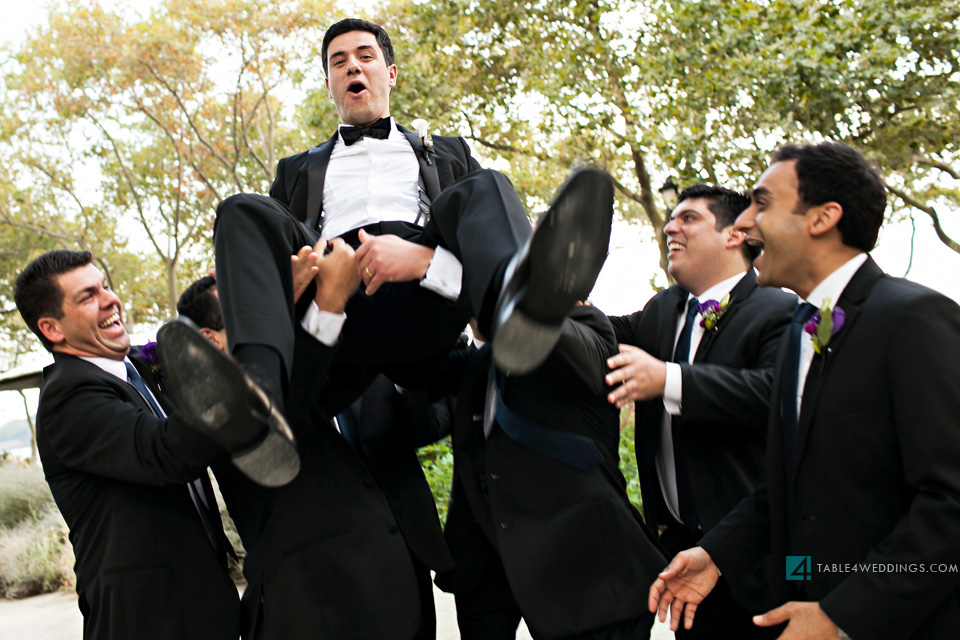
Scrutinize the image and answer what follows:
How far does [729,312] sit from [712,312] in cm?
8

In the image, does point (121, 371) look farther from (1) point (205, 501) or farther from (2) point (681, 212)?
(2) point (681, 212)

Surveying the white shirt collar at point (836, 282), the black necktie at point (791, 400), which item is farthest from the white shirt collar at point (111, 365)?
the white shirt collar at point (836, 282)

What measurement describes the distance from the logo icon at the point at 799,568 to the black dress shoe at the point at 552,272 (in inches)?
41.6

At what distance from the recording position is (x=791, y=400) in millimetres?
2596

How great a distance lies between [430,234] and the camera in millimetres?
2926

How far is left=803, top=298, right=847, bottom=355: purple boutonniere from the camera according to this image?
2367mm

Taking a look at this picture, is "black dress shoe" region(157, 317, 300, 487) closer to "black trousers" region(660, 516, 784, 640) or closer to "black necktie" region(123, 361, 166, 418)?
"black necktie" region(123, 361, 166, 418)

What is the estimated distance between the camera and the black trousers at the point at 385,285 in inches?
94.2

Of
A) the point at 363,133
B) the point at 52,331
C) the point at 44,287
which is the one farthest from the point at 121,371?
the point at 363,133

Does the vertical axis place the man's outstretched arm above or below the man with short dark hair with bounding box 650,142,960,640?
below

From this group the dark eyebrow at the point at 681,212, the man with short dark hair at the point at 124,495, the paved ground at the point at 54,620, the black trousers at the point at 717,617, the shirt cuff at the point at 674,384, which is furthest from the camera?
the paved ground at the point at 54,620

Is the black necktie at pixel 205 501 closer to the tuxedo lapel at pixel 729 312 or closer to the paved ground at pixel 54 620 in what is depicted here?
the tuxedo lapel at pixel 729 312

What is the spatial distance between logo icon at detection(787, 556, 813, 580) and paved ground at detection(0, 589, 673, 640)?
2.70 meters

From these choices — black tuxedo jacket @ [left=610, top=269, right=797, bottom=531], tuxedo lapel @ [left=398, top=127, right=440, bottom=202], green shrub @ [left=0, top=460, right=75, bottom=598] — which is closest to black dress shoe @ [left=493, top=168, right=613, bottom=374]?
black tuxedo jacket @ [left=610, top=269, right=797, bottom=531]
